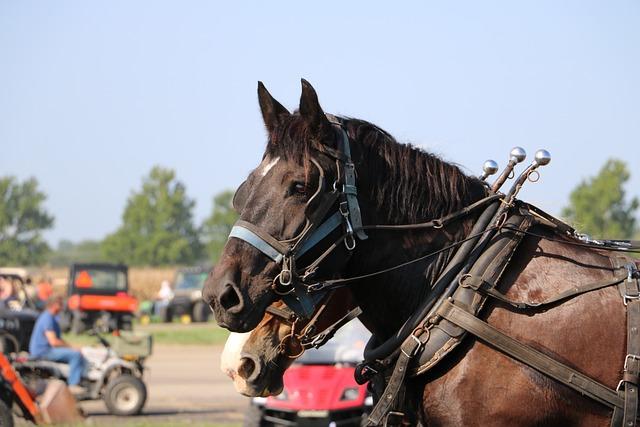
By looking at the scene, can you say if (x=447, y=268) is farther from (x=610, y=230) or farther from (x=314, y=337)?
(x=610, y=230)

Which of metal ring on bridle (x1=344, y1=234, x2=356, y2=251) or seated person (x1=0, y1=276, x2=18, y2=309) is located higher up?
metal ring on bridle (x1=344, y1=234, x2=356, y2=251)

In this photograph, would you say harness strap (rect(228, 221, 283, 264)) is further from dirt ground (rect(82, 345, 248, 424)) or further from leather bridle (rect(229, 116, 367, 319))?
dirt ground (rect(82, 345, 248, 424))

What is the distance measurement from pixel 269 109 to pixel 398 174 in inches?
27.3

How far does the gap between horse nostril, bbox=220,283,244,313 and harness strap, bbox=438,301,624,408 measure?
1032 millimetres

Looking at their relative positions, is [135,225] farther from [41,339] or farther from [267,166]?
[267,166]

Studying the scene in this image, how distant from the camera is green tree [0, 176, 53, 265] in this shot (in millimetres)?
84688

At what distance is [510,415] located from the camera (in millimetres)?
4223

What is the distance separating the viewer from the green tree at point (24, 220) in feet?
278

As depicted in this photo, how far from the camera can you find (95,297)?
33594mm

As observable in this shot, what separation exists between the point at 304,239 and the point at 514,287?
989mm

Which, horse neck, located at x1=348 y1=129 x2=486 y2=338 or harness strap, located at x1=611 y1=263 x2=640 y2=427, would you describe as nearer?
harness strap, located at x1=611 y1=263 x2=640 y2=427

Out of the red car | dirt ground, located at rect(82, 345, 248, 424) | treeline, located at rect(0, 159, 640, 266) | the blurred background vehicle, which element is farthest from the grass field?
treeline, located at rect(0, 159, 640, 266)

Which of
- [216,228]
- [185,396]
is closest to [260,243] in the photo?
[185,396]

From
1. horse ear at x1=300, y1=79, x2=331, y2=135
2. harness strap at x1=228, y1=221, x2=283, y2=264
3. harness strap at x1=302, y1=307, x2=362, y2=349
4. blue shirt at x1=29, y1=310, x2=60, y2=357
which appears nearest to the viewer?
harness strap at x1=228, y1=221, x2=283, y2=264
